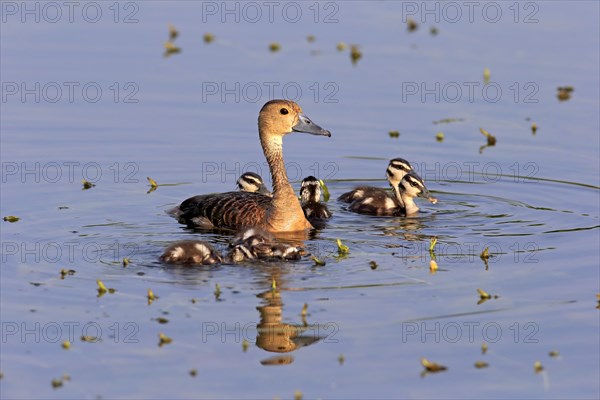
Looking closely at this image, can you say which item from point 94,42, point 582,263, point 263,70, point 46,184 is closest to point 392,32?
point 263,70

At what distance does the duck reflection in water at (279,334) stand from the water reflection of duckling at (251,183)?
209 inches

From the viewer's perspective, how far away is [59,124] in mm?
19109

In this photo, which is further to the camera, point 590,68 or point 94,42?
point 94,42

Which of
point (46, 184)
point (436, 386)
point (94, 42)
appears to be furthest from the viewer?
point (94, 42)

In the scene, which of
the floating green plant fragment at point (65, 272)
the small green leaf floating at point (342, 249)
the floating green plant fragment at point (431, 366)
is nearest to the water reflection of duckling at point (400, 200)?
the small green leaf floating at point (342, 249)

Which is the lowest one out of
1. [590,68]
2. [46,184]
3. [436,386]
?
[436,386]

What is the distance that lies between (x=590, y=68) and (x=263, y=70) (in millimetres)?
5308

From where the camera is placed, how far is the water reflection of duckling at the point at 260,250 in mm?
13406

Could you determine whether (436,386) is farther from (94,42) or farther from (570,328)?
(94,42)

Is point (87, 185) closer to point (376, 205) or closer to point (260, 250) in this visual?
point (376, 205)

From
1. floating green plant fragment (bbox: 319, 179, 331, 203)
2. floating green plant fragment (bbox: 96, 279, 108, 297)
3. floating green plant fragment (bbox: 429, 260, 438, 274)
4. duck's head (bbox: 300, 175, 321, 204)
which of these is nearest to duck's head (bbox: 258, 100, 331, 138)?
duck's head (bbox: 300, 175, 321, 204)

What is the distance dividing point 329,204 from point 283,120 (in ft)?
5.13

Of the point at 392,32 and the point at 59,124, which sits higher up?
the point at 392,32

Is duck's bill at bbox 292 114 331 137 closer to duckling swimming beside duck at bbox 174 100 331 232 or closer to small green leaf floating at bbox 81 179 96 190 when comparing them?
duckling swimming beside duck at bbox 174 100 331 232
